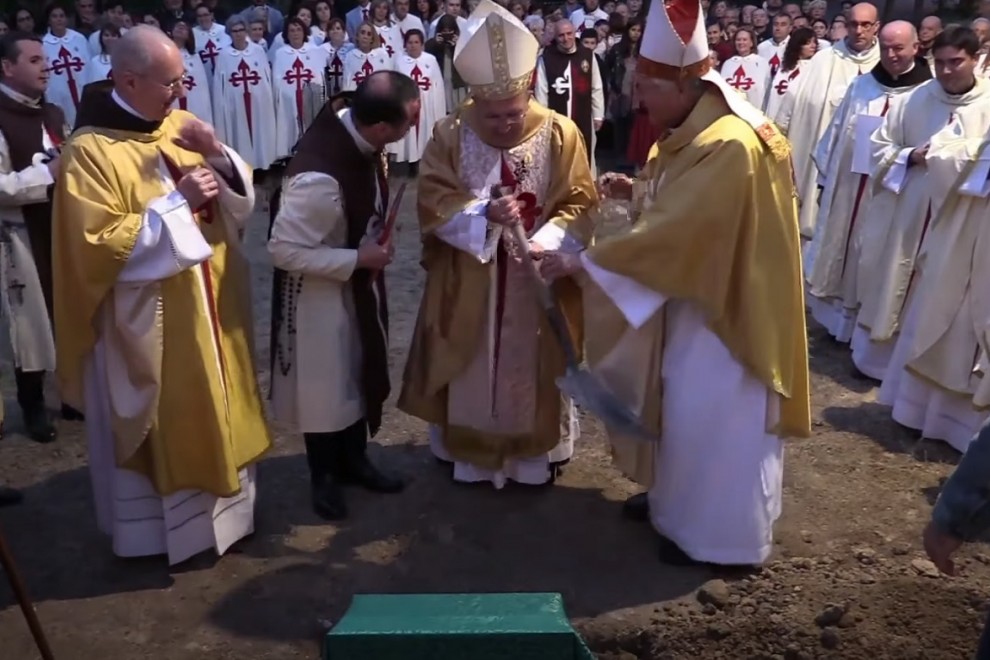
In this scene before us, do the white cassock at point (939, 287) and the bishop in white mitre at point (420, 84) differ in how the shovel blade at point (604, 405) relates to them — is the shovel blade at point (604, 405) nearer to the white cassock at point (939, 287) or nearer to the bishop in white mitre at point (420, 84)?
the white cassock at point (939, 287)

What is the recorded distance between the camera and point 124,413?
13.5ft

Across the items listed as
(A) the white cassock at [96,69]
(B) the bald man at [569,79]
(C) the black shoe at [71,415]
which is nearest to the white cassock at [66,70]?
(A) the white cassock at [96,69]

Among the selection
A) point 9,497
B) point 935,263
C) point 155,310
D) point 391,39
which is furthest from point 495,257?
point 391,39

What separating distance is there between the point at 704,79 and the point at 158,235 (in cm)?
213

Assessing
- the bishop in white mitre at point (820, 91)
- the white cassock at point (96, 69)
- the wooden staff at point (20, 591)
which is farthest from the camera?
the white cassock at point (96, 69)

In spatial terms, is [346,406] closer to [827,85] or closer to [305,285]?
[305,285]

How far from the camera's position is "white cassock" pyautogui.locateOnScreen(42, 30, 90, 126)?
11.8 meters

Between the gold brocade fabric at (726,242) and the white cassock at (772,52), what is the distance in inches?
332

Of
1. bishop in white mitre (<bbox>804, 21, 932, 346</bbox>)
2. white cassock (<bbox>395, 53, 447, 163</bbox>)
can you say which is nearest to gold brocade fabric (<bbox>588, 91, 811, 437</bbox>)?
bishop in white mitre (<bbox>804, 21, 932, 346</bbox>)

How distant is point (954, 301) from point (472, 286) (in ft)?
8.47

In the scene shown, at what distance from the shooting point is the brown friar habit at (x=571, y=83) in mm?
12039

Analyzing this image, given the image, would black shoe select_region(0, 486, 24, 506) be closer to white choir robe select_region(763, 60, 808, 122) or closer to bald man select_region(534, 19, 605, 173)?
white choir robe select_region(763, 60, 808, 122)

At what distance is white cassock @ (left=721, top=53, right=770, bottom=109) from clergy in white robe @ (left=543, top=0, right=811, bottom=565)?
26.6ft

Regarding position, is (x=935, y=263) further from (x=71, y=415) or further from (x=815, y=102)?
(x=71, y=415)
